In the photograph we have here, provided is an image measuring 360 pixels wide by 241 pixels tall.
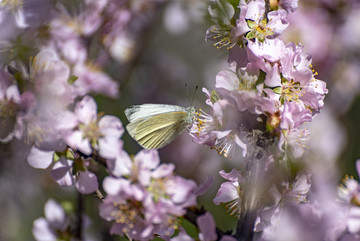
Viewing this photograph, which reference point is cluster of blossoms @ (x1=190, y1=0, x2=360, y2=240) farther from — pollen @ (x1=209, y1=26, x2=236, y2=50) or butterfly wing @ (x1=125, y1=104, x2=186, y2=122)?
butterfly wing @ (x1=125, y1=104, x2=186, y2=122)

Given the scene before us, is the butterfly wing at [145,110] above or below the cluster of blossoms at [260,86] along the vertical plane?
below

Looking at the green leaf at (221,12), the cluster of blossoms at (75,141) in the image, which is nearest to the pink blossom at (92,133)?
the cluster of blossoms at (75,141)

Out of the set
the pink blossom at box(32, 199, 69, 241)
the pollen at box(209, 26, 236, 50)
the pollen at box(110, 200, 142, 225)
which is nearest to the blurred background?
the pink blossom at box(32, 199, 69, 241)

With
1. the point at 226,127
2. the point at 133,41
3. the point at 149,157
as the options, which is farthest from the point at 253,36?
the point at 133,41

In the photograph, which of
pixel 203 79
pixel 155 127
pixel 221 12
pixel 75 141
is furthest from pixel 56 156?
pixel 203 79

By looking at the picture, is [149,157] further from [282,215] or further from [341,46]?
[341,46]

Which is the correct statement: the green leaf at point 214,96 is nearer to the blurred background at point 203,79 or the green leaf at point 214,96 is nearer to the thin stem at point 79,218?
the thin stem at point 79,218

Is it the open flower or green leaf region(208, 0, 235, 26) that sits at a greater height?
green leaf region(208, 0, 235, 26)
